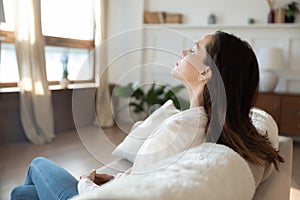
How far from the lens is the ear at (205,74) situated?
1016 millimetres

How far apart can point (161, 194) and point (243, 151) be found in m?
0.44

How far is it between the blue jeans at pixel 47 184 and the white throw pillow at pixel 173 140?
0.33m

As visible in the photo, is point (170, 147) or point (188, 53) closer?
point (170, 147)

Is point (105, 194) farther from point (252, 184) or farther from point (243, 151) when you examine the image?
point (243, 151)

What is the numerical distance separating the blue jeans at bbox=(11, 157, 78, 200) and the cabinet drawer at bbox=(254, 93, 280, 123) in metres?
3.14

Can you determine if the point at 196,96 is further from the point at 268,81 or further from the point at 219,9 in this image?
the point at 219,9

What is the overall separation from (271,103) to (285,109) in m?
0.18

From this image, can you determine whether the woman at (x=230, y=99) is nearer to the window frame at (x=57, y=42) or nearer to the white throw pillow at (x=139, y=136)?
the white throw pillow at (x=139, y=136)

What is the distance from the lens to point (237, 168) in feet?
2.24

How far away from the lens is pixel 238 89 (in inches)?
37.0

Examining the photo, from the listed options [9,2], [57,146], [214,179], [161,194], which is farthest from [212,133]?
[9,2]

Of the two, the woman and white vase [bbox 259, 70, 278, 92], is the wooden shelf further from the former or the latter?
the woman

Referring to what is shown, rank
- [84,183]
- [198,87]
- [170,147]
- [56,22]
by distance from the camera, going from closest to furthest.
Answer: [170,147] → [84,183] → [198,87] → [56,22]

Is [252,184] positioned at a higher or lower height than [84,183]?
higher
